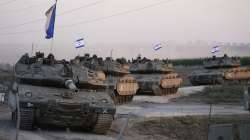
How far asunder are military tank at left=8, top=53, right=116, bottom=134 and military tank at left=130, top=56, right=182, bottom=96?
17.0 meters

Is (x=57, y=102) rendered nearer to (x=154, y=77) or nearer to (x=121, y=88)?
(x=121, y=88)

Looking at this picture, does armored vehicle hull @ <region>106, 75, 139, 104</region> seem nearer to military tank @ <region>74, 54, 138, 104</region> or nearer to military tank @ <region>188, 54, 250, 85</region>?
military tank @ <region>74, 54, 138, 104</region>

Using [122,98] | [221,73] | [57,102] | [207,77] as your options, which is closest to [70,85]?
[57,102]

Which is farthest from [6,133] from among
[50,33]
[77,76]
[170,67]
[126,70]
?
[170,67]

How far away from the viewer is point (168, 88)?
3734 centimetres

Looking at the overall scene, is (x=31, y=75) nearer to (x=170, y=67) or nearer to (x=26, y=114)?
(x=26, y=114)

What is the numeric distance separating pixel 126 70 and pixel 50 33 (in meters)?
7.76

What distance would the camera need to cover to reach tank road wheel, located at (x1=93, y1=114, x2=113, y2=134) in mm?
16750

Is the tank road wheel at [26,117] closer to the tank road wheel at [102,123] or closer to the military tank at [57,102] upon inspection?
the military tank at [57,102]

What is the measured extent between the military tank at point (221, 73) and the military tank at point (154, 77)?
3.85 m

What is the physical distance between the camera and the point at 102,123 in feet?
55.5

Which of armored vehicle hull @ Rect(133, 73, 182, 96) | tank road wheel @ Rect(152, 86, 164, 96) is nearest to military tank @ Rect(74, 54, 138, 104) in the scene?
armored vehicle hull @ Rect(133, 73, 182, 96)

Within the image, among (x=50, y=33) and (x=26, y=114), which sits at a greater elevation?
(x=50, y=33)

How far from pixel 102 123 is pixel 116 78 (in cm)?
1282
